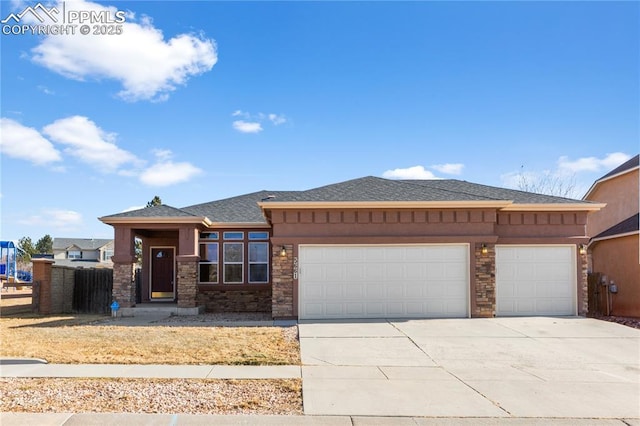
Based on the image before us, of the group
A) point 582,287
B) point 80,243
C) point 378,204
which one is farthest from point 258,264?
point 80,243

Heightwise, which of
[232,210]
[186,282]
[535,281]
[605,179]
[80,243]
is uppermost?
[605,179]

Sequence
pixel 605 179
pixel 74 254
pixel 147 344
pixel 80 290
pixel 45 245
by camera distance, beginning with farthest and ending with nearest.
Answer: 1. pixel 45 245
2. pixel 74 254
3. pixel 605 179
4. pixel 80 290
5. pixel 147 344

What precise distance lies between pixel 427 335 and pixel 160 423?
24.6ft

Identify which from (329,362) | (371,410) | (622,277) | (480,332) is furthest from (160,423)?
(622,277)

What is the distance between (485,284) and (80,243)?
60.5m

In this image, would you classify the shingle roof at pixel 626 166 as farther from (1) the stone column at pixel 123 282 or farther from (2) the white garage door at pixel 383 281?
(1) the stone column at pixel 123 282

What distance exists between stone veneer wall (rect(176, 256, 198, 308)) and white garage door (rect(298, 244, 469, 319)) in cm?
417

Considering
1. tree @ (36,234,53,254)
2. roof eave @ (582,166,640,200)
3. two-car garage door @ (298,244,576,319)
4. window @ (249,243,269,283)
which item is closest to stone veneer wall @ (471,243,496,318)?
two-car garage door @ (298,244,576,319)

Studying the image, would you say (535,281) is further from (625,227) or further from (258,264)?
(258,264)

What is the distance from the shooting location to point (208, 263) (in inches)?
713

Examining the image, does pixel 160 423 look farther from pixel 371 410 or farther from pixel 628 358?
pixel 628 358

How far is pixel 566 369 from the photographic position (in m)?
8.66

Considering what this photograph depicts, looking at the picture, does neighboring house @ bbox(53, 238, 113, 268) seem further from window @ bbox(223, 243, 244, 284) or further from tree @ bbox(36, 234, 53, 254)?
window @ bbox(223, 243, 244, 284)

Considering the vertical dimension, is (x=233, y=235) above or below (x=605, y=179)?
below
